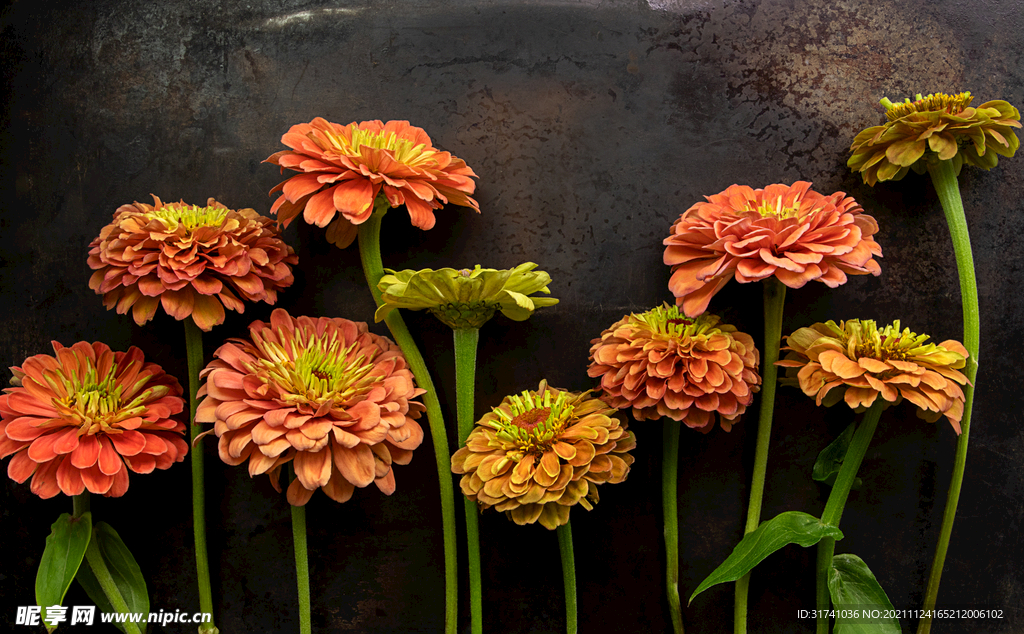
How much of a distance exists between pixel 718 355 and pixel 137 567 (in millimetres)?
1051

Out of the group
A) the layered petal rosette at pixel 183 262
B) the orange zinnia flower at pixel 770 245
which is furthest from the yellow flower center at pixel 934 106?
the layered petal rosette at pixel 183 262

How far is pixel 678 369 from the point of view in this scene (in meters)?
0.84

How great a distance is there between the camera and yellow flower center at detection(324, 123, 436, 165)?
2.90 feet

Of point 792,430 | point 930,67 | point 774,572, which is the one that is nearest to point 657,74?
point 930,67

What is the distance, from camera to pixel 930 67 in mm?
1029

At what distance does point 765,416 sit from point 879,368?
0.20 m

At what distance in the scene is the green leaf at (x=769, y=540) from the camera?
818mm

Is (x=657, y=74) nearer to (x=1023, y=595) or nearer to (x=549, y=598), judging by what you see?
(x=549, y=598)

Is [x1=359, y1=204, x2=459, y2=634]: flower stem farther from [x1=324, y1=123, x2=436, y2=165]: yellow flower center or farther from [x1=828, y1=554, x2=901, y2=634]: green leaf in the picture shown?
[x1=828, y1=554, x2=901, y2=634]: green leaf

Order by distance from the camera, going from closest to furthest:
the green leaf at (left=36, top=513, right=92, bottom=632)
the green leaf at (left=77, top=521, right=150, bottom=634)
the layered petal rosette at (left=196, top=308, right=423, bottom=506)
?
the layered petal rosette at (left=196, top=308, right=423, bottom=506), the green leaf at (left=36, top=513, right=92, bottom=632), the green leaf at (left=77, top=521, right=150, bottom=634)

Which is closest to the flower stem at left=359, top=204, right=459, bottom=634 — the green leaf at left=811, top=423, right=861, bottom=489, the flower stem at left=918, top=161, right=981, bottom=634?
the green leaf at left=811, top=423, right=861, bottom=489

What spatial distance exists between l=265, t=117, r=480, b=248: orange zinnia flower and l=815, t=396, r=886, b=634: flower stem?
28.9 inches

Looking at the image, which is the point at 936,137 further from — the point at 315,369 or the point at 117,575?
the point at 117,575

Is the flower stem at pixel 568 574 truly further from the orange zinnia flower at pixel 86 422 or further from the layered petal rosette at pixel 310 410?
the orange zinnia flower at pixel 86 422
